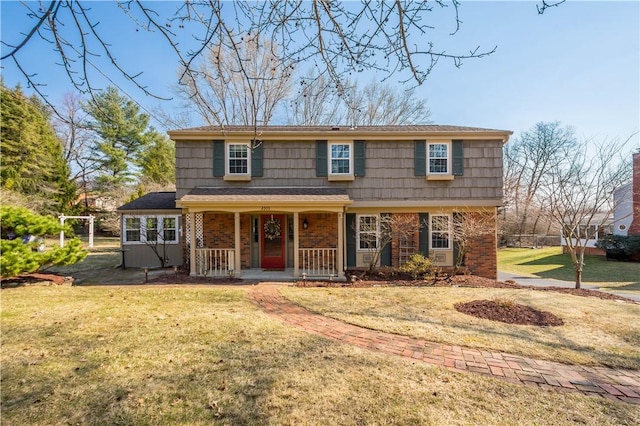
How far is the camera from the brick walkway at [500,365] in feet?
10.4

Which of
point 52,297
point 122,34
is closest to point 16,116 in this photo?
point 52,297

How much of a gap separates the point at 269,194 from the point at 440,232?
6272mm

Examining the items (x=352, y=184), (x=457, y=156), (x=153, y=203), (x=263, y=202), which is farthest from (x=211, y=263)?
(x=457, y=156)

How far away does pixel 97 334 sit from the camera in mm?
4379

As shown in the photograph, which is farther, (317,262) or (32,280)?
(317,262)

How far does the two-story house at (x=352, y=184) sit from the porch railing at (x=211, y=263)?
26cm

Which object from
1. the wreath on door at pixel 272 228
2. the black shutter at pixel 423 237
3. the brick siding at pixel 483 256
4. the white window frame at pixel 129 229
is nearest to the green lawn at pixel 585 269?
the brick siding at pixel 483 256

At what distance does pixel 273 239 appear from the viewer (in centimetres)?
1092

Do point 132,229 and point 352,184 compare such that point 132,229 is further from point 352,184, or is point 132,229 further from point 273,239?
point 352,184

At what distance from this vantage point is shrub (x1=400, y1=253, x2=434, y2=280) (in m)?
9.54

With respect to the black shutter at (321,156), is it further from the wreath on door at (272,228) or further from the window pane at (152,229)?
the window pane at (152,229)

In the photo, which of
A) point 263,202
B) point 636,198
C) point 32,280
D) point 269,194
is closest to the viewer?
point 32,280

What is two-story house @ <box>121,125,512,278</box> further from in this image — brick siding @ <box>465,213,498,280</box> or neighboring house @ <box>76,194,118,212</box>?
neighboring house @ <box>76,194,118,212</box>

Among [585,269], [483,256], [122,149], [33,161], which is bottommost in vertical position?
[585,269]
